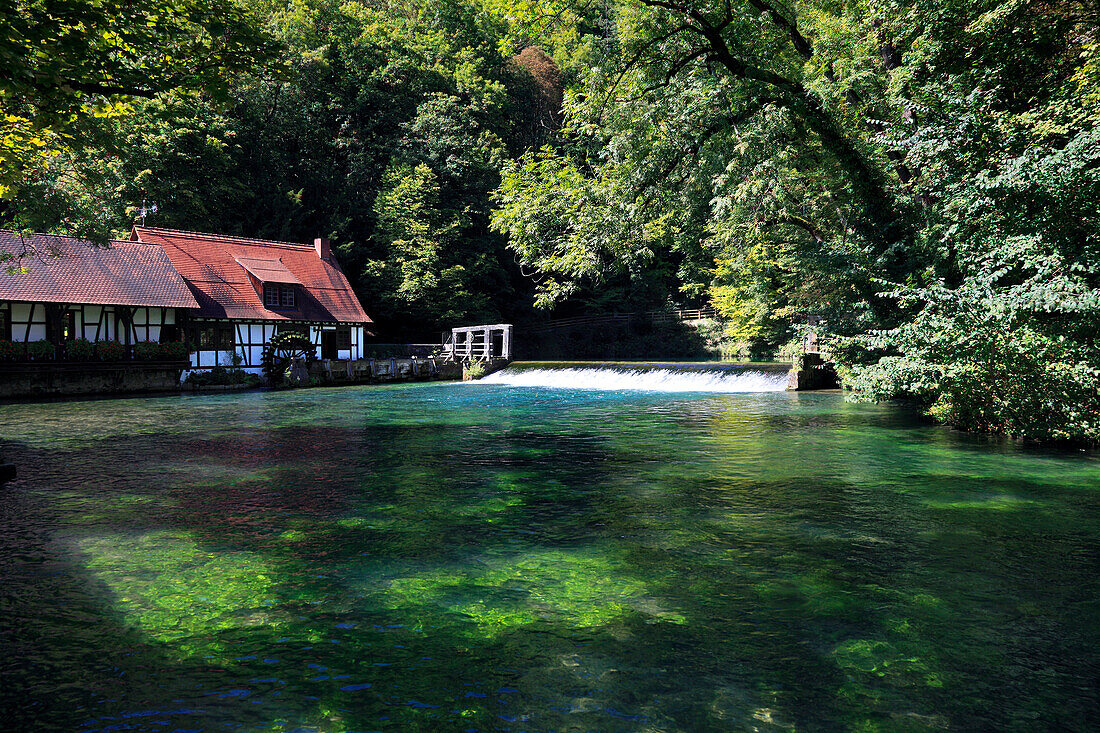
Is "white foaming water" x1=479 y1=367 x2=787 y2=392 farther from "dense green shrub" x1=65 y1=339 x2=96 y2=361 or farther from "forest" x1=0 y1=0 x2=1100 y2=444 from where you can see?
"dense green shrub" x1=65 y1=339 x2=96 y2=361

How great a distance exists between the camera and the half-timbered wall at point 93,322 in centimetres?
2805

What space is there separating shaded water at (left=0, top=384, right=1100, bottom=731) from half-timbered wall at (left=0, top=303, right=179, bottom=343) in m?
20.7

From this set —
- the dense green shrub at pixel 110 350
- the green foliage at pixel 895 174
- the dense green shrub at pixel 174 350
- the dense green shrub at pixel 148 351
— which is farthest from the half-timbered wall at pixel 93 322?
the green foliage at pixel 895 174

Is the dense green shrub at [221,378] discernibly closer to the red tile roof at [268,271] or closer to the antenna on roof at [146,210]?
the red tile roof at [268,271]

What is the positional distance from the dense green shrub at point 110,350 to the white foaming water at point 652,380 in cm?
1522

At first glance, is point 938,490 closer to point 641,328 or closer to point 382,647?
point 382,647

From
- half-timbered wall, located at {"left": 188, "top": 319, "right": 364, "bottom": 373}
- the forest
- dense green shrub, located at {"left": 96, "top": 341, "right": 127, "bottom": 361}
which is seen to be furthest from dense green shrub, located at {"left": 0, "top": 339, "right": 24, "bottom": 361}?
half-timbered wall, located at {"left": 188, "top": 319, "right": 364, "bottom": 373}

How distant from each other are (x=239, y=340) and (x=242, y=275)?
3469 mm

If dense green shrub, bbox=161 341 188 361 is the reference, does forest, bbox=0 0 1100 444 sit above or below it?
above

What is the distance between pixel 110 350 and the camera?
29000 millimetres

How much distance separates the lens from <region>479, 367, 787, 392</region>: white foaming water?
88.2 feet

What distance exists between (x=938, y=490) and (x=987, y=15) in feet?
30.8

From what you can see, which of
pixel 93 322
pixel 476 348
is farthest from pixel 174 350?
pixel 476 348

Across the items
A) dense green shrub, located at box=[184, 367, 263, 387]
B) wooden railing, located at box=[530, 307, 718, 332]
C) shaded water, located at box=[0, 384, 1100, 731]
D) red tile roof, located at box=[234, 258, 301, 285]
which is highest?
red tile roof, located at box=[234, 258, 301, 285]
